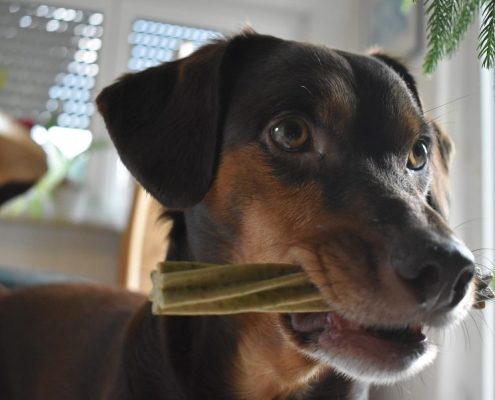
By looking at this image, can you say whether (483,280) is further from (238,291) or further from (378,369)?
(238,291)

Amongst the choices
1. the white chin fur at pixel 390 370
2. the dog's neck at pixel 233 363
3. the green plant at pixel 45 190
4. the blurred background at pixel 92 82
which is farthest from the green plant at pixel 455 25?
the green plant at pixel 45 190

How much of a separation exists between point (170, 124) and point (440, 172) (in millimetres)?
595

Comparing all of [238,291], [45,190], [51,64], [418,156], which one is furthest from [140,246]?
[238,291]

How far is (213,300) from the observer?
85 centimetres

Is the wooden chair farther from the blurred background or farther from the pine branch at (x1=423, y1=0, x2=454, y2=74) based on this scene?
the pine branch at (x1=423, y1=0, x2=454, y2=74)

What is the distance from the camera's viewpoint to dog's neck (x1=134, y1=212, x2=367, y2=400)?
1.05 meters

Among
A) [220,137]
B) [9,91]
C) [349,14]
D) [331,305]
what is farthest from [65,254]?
[331,305]

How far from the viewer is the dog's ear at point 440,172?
121 cm

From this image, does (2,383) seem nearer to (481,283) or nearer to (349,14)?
(481,283)

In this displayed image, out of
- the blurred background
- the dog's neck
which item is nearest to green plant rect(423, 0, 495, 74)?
the dog's neck

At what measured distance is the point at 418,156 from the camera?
1.09 meters

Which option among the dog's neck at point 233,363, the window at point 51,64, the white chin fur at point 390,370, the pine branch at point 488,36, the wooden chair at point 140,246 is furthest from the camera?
the window at point 51,64

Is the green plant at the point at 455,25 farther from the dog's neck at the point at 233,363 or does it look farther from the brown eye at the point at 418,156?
the dog's neck at the point at 233,363

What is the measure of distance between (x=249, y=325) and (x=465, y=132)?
53.3 inches
